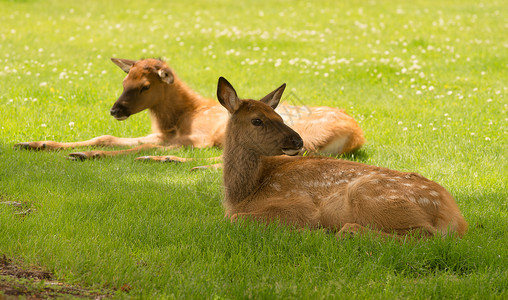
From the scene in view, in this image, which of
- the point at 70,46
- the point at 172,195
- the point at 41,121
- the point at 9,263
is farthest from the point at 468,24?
the point at 9,263

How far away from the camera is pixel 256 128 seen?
584 cm

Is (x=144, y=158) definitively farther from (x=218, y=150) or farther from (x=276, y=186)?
(x=276, y=186)

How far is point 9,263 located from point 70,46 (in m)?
12.2

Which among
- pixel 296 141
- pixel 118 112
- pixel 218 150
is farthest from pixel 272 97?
pixel 118 112

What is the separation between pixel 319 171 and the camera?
5.74m

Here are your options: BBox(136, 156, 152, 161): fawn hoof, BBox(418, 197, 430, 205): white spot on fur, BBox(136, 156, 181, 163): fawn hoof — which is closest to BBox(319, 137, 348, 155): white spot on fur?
BBox(136, 156, 181, 163): fawn hoof

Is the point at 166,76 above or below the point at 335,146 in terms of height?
above

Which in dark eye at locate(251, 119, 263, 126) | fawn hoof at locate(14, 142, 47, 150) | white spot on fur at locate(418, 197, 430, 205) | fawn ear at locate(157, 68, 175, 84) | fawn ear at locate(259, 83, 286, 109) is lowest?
fawn hoof at locate(14, 142, 47, 150)

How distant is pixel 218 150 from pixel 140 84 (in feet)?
4.79

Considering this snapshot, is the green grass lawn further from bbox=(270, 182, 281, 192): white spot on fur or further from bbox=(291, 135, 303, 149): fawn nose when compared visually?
bbox=(291, 135, 303, 149): fawn nose

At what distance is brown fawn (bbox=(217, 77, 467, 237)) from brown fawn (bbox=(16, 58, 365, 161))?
213 cm

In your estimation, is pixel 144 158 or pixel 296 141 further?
pixel 144 158

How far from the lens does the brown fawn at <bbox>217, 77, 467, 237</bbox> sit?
16.5ft

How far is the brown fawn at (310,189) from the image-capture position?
16.5 feet
